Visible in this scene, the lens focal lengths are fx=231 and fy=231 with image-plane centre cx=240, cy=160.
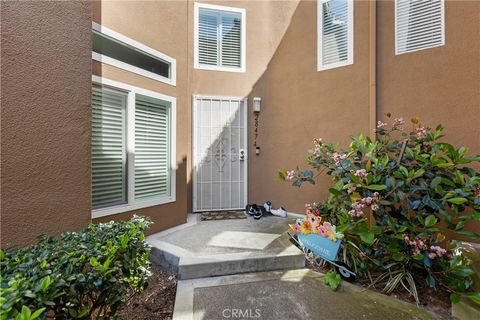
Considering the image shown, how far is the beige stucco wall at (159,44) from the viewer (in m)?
3.18

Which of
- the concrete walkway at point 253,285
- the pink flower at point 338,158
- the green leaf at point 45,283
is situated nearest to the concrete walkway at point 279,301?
the concrete walkway at point 253,285

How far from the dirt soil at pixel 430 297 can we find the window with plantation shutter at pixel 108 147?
11.3ft

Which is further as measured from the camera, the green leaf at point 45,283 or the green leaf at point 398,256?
the green leaf at point 398,256

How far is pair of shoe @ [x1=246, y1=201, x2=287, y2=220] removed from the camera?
187 inches

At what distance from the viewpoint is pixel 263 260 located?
2912mm

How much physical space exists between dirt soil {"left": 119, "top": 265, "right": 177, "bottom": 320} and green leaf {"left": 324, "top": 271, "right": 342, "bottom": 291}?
1.75 meters

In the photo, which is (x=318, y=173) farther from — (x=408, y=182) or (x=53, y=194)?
(x=53, y=194)

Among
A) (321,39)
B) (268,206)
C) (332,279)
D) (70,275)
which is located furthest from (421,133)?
(70,275)

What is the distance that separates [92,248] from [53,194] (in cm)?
72

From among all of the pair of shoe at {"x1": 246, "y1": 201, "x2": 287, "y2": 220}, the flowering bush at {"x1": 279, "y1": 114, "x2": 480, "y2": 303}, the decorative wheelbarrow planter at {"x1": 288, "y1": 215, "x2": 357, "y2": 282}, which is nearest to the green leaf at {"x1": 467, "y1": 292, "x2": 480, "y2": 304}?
the flowering bush at {"x1": 279, "y1": 114, "x2": 480, "y2": 303}

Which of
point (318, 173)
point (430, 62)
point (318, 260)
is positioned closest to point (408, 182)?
point (318, 260)

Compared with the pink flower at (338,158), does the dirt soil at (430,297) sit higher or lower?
lower

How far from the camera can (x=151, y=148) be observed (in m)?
3.81

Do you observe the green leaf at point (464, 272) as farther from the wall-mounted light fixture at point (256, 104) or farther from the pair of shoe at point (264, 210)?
the wall-mounted light fixture at point (256, 104)
